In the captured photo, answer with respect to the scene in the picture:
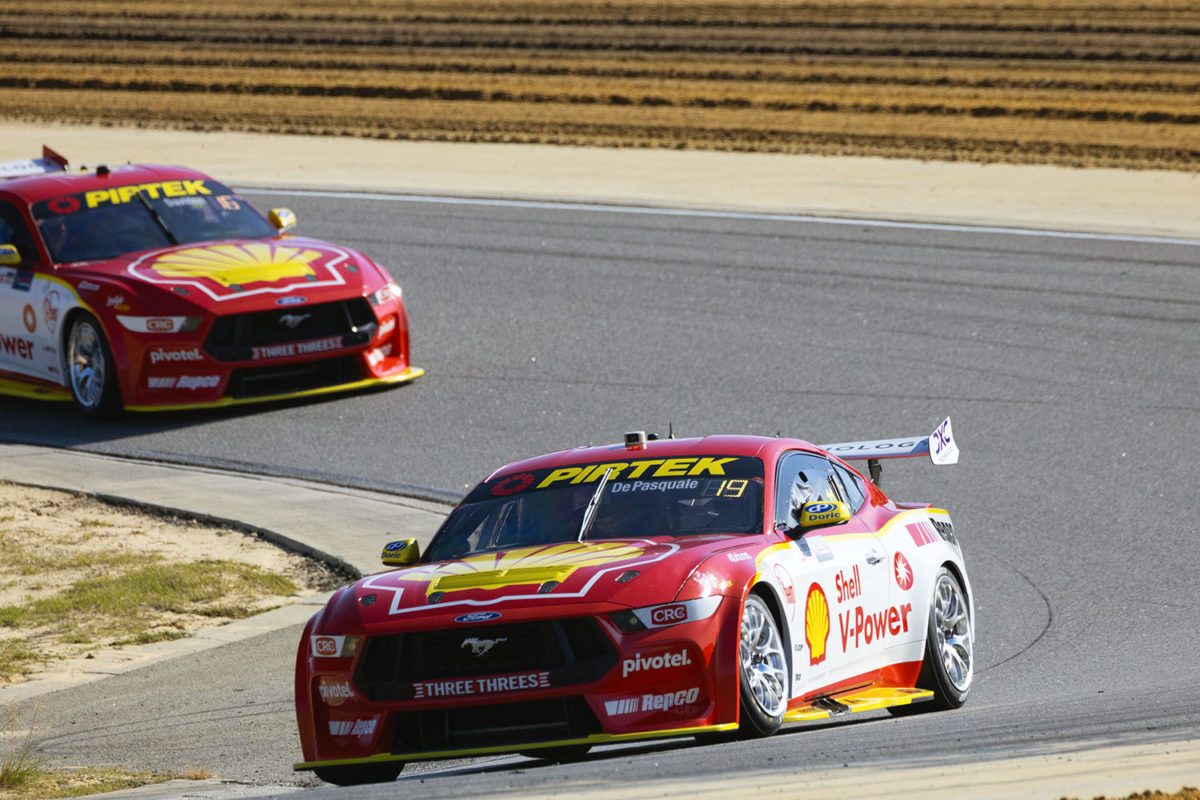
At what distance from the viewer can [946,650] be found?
28.8 ft

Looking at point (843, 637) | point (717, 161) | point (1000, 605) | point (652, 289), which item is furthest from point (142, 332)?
point (717, 161)

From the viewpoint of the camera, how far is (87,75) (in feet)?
114

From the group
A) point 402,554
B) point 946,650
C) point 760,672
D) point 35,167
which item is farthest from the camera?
point 35,167

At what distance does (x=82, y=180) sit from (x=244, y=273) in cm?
218

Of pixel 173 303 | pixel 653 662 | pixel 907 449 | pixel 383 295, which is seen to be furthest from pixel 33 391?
pixel 653 662

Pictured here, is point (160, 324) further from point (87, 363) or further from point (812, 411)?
point (812, 411)

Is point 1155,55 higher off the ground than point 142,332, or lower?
higher

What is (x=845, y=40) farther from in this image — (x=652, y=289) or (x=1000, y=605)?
(x=1000, y=605)

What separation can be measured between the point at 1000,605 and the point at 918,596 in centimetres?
190

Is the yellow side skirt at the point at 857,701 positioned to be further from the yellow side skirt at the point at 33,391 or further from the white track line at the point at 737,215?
the white track line at the point at 737,215

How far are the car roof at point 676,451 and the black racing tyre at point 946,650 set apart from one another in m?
1.01

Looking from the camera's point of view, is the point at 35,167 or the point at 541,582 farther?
the point at 35,167

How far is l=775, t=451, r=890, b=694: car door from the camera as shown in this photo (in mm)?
7637

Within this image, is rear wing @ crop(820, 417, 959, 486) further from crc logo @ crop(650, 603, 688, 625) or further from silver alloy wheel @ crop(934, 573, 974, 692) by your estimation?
crc logo @ crop(650, 603, 688, 625)
